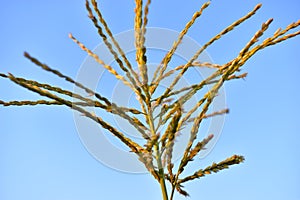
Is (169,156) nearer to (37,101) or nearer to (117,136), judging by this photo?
(117,136)

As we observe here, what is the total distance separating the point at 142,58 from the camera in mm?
2746

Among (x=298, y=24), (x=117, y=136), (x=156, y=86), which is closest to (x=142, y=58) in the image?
(x=156, y=86)

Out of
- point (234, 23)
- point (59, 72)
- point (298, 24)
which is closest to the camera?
point (59, 72)

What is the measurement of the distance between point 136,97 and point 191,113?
596 mm

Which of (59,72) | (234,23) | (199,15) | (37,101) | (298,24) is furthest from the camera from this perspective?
(199,15)

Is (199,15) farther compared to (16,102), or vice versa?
(199,15)

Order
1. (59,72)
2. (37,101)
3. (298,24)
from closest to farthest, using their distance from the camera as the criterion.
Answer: (59,72) → (298,24) → (37,101)

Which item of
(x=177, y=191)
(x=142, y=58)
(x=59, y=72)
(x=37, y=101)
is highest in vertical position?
(x=142, y=58)

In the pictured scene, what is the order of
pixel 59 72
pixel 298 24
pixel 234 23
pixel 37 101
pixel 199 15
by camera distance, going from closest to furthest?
pixel 59 72 → pixel 298 24 → pixel 234 23 → pixel 37 101 → pixel 199 15

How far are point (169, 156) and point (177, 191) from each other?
0.34 m

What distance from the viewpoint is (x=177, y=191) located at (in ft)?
7.87

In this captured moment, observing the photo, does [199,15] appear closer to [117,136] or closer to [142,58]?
[142,58]

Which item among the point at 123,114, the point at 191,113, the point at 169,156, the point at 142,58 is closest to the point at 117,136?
the point at 123,114

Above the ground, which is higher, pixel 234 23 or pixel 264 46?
pixel 234 23
